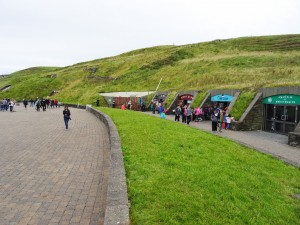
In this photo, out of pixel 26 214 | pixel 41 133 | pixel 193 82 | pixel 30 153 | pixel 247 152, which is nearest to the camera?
pixel 26 214

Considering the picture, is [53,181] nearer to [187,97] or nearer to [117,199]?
[117,199]

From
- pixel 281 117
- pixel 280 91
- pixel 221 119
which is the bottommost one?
pixel 221 119

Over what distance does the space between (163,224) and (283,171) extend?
6.62m

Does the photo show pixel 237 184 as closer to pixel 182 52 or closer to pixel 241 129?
pixel 241 129

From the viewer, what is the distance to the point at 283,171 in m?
9.91

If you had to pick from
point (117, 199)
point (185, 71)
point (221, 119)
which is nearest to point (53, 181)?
point (117, 199)

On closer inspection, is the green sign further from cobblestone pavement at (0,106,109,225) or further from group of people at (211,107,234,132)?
cobblestone pavement at (0,106,109,225)

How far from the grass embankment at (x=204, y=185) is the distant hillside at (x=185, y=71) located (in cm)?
2000

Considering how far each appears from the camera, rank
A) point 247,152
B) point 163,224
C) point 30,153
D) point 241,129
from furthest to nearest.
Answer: point 241,129 → point 247,152 → point 30,153 → point 163,224

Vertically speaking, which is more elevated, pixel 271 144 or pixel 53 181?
pixel 53 181

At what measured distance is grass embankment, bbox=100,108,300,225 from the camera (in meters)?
5.36

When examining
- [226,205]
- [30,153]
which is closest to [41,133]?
[30,153]

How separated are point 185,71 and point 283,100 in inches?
1176

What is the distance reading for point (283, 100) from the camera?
60.9 feet
